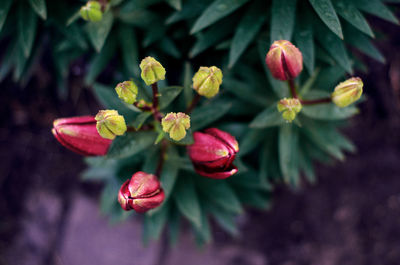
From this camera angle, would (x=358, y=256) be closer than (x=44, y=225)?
Yes

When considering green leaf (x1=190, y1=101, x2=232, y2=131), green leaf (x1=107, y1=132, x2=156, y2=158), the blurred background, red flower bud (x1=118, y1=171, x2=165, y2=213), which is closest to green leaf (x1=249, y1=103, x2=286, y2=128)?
green leaf (x1=190, y1=101, x2=232, y2=131)

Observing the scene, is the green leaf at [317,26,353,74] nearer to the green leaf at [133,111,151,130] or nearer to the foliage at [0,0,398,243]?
the foliage at [0,0,398,243]

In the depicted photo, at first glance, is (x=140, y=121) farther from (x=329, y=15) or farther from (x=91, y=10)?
(x=329, y=15)

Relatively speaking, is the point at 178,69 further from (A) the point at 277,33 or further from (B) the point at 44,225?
(B) the point at 44,225

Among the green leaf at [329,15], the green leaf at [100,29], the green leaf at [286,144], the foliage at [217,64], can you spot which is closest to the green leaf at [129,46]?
the foliage at [217,64]

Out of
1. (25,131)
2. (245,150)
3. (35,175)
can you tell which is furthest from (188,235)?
(25,131)
